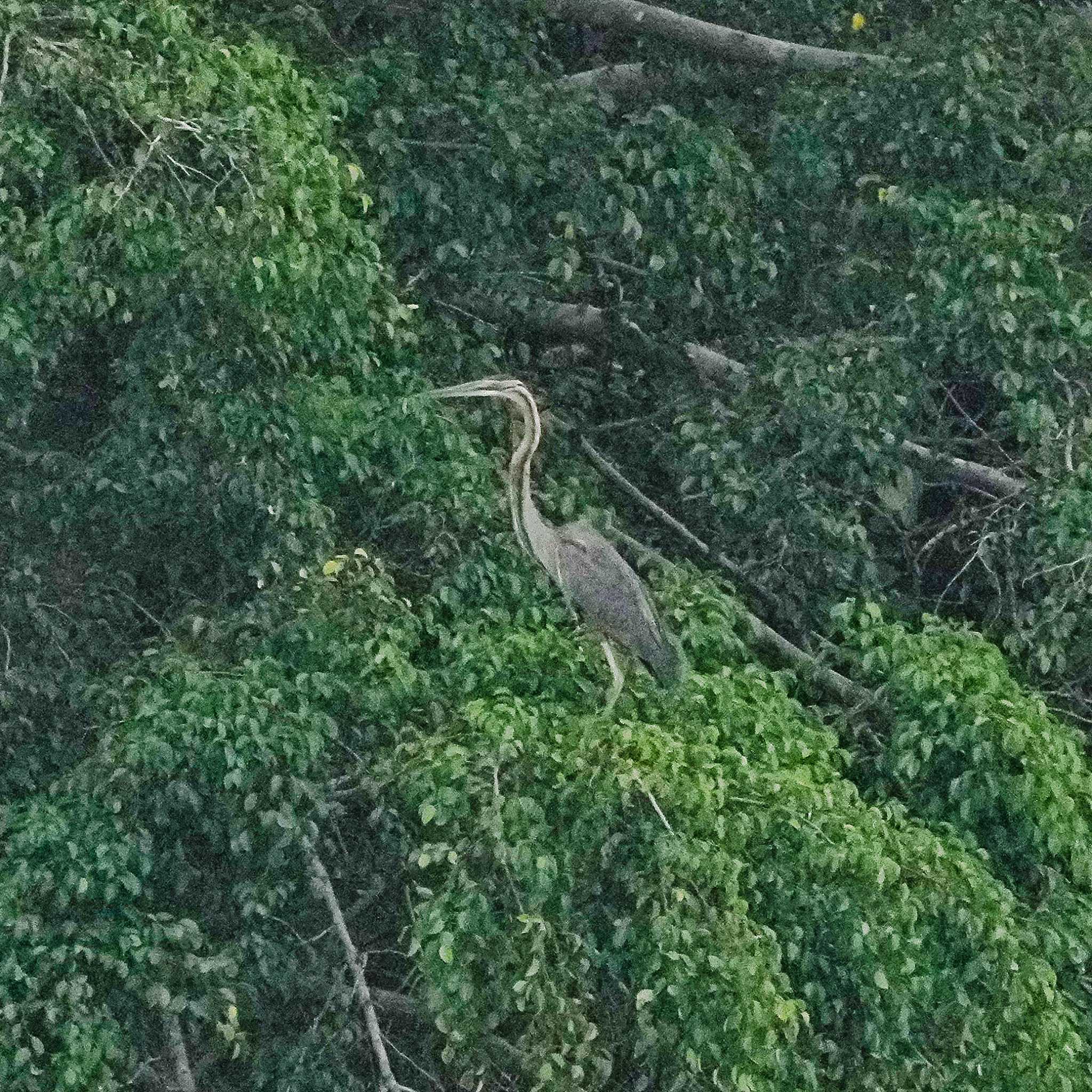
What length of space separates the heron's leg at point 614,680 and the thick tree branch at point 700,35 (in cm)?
257

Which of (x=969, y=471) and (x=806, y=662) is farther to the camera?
(x=969, y=471)

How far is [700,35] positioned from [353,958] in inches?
137

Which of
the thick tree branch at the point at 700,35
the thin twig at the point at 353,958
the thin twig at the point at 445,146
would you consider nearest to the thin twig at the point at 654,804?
the thin twig at the point at 353,958

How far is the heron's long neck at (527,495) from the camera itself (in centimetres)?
704

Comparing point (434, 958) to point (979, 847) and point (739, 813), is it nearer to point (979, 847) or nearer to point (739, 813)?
point (739, 813)

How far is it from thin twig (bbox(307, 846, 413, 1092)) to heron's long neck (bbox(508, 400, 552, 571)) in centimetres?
109

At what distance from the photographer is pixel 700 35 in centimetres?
832

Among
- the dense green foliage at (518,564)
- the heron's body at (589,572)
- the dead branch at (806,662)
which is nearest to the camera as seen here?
the dense green foliage at (518,564)

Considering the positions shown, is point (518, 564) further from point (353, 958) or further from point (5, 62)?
point (5, 62)

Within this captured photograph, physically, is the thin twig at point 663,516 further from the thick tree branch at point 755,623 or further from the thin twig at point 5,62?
the thin twig at point 5,62

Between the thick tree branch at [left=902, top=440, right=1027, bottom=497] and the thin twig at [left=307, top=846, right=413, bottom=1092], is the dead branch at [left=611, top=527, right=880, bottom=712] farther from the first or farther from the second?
the thin twig at [left=307, top=846, right=413, bottom=1092]

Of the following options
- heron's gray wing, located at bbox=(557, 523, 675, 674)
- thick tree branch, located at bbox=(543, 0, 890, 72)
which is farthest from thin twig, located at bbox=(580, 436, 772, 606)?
thick tree branch, located at bbox=(543, 0, 890, 72)

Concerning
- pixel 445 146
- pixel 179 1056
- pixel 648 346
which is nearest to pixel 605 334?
pixel 648 346

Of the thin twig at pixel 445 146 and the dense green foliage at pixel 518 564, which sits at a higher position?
the thin twig at pixel 445 146
